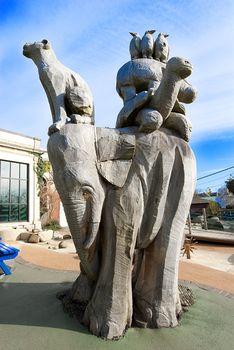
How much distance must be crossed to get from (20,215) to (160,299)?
14.2m

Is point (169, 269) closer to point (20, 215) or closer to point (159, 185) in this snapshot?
point (159, 185)

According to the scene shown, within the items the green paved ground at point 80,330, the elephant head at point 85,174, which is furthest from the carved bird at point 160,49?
the green paved ground at point 80,330

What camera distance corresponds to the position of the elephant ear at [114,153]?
282 cm

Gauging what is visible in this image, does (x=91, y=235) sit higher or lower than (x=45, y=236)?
higher

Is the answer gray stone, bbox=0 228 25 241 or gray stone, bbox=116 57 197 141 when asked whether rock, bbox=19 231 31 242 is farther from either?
gray stone, bbox=116 57 197 141

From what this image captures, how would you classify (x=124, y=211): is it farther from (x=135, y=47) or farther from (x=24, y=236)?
(x=24, y=236)

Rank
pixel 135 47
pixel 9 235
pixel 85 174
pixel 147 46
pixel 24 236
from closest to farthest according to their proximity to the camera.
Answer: pixel 85 174 → pixel 147 46 → pixel 135 47 → pixel 9 235 → pixel 24 236

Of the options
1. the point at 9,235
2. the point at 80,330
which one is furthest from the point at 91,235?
the point at 9,235

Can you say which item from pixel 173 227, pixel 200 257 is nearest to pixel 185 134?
pixel 173 227

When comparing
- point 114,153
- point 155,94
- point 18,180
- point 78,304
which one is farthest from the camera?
point 18,180

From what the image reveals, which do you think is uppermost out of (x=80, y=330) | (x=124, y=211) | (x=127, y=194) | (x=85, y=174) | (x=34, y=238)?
(x=85, y=174)

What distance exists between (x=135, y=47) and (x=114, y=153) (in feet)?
6.30

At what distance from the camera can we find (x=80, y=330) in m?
2.78

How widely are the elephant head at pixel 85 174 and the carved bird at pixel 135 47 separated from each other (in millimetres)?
1646
